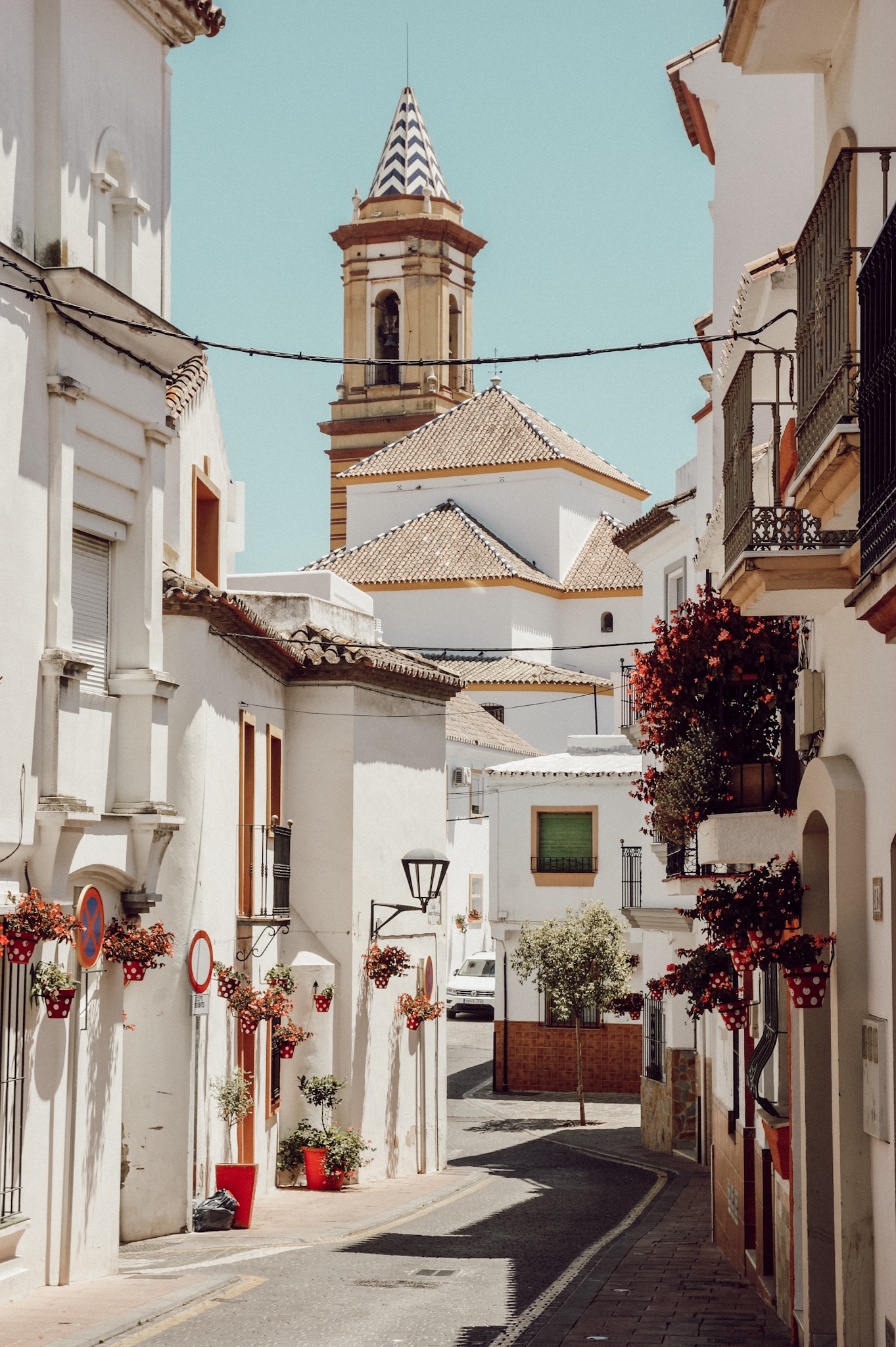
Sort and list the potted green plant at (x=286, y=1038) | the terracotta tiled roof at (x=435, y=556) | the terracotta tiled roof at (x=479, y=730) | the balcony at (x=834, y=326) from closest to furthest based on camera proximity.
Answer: the balcony at (x=834, y=326), the potted green plant at (x=286, y=1038), the terracotta tiled roof at (x=479, y=730), the terracotta tiled roof at (x=435, y=556)

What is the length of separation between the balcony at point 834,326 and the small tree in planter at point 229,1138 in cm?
1143

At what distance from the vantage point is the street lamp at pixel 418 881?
24.1m

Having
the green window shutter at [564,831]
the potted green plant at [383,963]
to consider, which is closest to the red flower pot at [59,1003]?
the potted green plant at [383,963]

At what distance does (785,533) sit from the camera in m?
9.37

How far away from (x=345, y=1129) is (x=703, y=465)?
400 inches

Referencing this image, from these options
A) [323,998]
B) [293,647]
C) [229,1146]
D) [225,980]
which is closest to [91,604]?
[225,980]

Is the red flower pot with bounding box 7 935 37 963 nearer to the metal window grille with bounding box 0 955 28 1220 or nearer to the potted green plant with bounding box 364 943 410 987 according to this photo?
the metal window grille with bounding box 0 955 28 1220

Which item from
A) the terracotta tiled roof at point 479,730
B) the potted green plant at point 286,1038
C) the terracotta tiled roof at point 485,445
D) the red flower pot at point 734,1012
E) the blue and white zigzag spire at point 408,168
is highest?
the blue and white zigzag spire at point 408,168

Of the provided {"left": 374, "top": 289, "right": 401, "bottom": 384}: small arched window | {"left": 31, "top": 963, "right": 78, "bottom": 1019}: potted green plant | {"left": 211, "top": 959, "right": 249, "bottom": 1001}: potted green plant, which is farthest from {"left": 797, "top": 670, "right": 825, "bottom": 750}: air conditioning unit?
{"left": 374, "top": 289, "right": 401, "bottom": 384}: small arched window

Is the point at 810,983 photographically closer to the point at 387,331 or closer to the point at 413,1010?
the point at 413,1010

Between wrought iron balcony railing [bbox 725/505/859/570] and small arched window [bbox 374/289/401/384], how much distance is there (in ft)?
201

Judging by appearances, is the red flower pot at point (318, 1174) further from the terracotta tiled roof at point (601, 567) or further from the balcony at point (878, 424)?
the terracotta tiled roof at point (601, 567)

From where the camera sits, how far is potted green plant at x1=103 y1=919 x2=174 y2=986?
14516mm

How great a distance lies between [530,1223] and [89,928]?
300 inches
